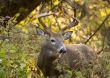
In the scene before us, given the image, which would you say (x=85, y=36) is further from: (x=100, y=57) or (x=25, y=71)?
(x=25, y=71)

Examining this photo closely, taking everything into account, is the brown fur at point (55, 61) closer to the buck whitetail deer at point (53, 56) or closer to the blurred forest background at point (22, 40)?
the buck whitetail deer at point (53, 56)

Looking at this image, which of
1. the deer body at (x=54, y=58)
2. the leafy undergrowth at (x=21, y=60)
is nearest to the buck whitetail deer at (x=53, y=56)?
the deer body at (x=54, y=58)

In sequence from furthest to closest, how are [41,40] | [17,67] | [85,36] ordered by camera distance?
[85,36] < [41,40] < [17,67]

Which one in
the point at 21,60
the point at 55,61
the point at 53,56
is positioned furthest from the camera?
the point at 53,56

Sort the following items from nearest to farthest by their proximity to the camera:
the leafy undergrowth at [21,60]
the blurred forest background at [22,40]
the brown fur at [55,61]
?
the leafy undergrowth at [21,60]
the blurred forest background at [22,40]
the brown fur at [55,61]

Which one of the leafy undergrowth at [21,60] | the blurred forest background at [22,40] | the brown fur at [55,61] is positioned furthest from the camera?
the brown fur at [55,61]

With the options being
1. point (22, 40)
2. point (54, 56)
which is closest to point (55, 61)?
point (54, 56)

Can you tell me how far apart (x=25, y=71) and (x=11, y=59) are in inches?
14.2

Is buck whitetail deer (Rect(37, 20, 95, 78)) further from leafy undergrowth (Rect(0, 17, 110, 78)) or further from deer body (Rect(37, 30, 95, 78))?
leafy undergrowth (Rect(0, 17, 110, 78))

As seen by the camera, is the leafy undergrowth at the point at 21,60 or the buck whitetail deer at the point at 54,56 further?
the buck whitetail deer at the point at 54,56

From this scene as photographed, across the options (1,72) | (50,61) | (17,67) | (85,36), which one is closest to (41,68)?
(50,61)

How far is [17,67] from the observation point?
32.6 feet

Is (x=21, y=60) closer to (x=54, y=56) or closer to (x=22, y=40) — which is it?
(x=22, y=40)

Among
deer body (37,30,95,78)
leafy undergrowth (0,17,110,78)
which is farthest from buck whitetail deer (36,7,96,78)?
leafy undergrowth (0,17,110,78)
